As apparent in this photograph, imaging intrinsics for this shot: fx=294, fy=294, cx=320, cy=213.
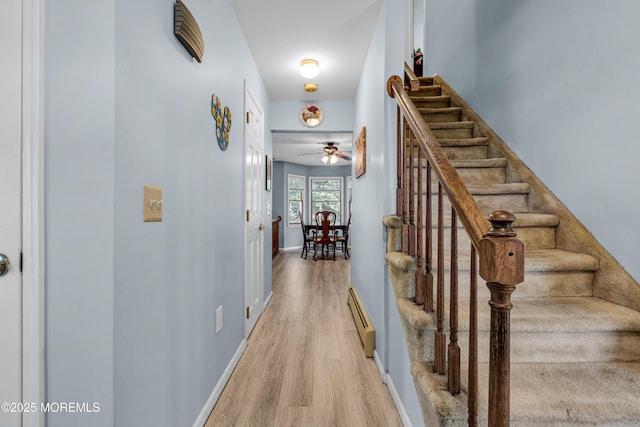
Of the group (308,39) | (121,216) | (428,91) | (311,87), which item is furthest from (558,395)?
(311,87)

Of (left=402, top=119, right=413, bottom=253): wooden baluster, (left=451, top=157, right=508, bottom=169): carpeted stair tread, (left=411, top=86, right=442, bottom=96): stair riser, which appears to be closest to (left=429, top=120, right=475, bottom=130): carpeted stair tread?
(left=451, top=157, right=508, bottom=169): carpeted stair tread

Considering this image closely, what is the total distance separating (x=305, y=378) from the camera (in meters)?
1.93

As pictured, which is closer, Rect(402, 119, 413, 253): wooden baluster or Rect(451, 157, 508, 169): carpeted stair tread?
Rect(402, 119, 413, 253): wooden baluster

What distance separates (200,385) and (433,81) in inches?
141

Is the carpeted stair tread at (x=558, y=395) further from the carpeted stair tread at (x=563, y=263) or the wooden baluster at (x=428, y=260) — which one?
the carpeted stair tread at (x=563, y=263)

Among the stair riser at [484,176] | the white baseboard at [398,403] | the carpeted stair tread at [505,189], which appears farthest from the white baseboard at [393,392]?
the stair riser at [484,176]

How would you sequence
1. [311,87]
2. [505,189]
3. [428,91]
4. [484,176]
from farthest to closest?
[311,87], [428,91], [484,176], [505,189]

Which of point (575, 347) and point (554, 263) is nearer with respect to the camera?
point (575, 347)

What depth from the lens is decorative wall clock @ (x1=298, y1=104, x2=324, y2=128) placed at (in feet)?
12.4

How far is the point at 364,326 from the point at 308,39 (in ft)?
7.96

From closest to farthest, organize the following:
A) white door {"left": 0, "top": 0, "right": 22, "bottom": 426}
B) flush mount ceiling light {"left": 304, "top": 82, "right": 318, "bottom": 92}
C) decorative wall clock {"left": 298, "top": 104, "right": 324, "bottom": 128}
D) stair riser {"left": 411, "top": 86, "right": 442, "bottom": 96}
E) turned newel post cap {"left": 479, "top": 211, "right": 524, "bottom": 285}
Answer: turned newel post cap {"left": 479, "top": 211, "right": 524, "bottom": 285} < white door {"left": 0, "top": 0, "right": 22, "bottom": 426} < stair riser {"left": 411, "top": 86, "right": 442, "bottom": 96} < flush mount ceiling light {"left": 304, "top": 82, "right": 318, "bottom": 92} < decorative wall clock {"left": 298, "top": 104, "right": 324, "bottom": 128}

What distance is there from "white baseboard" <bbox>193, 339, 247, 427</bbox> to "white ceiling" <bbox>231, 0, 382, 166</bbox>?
2.46 meters

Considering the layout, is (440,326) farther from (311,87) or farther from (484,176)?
(311,87)

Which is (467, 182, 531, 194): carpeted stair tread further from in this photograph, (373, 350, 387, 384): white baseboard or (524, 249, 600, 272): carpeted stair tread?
(373, 350, 387, 384): white baseboard
